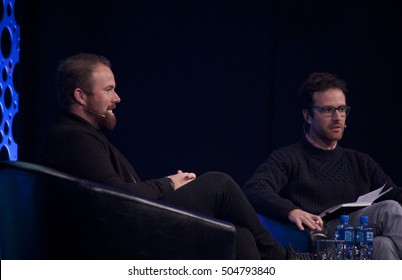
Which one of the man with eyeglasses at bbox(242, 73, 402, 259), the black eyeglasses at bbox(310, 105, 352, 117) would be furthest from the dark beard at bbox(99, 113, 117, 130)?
the black eyeglasses at bbox(310, 105, 352, 117)

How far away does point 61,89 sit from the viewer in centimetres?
284

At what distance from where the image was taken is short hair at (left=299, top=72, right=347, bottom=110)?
3662 mm

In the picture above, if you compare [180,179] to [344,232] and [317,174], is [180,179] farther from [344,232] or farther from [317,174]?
[317,174]

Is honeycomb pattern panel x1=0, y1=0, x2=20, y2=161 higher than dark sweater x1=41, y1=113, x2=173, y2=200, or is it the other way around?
honeycomb pattern panel x1=0, y1=0, x2=20, y2=161

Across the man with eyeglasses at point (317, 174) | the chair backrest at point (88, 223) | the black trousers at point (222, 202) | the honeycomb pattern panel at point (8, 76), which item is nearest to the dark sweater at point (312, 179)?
the man with eyeglasses at point (317, 174)

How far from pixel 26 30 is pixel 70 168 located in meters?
2.19

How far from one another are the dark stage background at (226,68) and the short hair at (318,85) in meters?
0.61

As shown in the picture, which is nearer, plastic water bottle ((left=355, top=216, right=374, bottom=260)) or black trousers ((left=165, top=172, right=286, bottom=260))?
black trousers ((left=165, top=172, right=286, bottom=260))

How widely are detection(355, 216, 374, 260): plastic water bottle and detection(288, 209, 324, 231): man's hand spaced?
21 centimetres

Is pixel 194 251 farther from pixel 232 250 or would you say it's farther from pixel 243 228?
pixel 243 228

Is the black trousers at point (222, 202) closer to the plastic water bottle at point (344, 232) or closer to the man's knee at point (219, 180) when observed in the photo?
the man's knee at point (219, 180)

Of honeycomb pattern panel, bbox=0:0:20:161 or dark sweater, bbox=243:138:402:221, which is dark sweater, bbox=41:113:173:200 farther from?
honeycomb pattern panel, bbox=0:0:20:161

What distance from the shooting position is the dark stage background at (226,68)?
4340 millimetres
